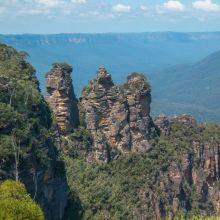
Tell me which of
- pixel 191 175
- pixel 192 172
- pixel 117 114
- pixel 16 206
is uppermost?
pixel 16 206

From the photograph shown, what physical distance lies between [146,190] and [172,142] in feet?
27.2

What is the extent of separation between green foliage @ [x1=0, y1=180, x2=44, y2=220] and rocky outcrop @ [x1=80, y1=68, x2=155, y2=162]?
28.7 metres

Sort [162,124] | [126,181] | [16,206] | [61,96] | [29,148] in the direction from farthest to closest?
1. [162,124]
2. [61,96]
3. [126,181]
4. [29,148]
5. [16,206]

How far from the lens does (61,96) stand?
60750mm

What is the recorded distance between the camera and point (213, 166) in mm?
64375

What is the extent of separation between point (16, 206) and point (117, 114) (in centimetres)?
3298

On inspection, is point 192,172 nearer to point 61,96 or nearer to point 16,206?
Answer: point 61,96

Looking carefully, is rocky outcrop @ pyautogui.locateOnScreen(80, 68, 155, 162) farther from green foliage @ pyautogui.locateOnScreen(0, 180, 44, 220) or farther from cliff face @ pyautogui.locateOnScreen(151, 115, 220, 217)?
green foliage @ pyautogui.locateOnScreen(0, 180, 44, 220)

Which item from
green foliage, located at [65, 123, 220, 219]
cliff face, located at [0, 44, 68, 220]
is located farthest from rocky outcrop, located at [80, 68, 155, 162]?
cliff face, located at [0, 44, 68, 220]

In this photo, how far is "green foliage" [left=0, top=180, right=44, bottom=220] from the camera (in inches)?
1076

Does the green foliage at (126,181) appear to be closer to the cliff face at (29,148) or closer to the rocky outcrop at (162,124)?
the rocky outcrop at (162,124)

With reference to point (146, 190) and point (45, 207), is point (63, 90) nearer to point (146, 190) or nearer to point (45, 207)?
point (146, 190)

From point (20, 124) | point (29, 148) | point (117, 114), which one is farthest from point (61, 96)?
point (29, 148)

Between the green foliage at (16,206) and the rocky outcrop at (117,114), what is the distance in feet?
94.0
